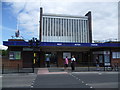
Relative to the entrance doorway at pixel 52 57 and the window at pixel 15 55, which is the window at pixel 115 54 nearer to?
the entrance doorway at pixel 52 57

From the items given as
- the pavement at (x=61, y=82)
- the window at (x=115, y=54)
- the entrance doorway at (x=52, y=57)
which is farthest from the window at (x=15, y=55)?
the window at (x=115, y=54)

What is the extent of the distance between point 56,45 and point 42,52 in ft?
16.8

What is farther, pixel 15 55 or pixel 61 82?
pixel 15 55

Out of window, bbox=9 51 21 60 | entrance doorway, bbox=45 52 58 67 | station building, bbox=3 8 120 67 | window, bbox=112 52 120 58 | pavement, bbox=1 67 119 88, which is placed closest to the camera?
pavement, bbox=1 67 119 88

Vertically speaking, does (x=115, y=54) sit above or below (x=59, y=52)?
below

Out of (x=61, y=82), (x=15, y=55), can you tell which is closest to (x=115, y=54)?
(x=15, y=55)

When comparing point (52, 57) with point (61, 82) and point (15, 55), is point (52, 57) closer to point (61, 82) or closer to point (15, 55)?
point (15, 55)

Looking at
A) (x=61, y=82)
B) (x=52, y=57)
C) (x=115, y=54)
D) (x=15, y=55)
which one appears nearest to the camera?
(x=61, y=82)

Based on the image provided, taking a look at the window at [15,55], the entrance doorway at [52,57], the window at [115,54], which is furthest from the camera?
the entrance doorway at [52,57]

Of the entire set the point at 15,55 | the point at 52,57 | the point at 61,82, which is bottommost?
the point at 61,82

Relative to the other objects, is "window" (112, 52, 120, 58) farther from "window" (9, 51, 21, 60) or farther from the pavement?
"window" (9, 51, 21, 60)

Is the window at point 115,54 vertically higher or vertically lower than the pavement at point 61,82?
higher

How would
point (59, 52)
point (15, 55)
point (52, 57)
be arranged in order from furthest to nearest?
→ point (52, 57), point (59, 52), point (15, 55)

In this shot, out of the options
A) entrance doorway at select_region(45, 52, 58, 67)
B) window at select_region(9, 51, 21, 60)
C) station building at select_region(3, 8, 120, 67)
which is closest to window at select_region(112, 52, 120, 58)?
station building at select_region(3, 8, 120, 67)
